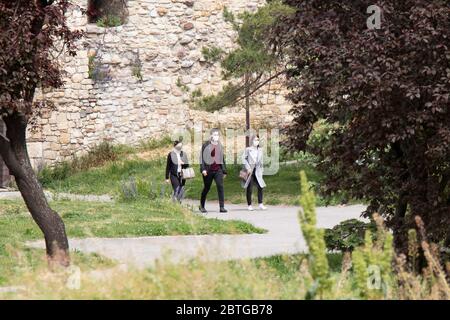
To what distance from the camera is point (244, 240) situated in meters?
16.9

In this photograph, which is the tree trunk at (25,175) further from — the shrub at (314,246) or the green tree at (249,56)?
the green tree at (249,56)

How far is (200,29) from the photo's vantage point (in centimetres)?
3219

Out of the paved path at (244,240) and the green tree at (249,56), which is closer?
the paved path at (244,240)

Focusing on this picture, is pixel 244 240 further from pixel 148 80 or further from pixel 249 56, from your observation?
pixel 148 80

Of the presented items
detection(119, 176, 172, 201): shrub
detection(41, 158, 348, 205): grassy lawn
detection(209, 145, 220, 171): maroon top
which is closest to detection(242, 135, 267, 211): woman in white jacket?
detection(209, 145, 220, 171): maroon top

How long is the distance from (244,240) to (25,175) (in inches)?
170

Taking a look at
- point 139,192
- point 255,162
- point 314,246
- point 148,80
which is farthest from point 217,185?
point 314,246

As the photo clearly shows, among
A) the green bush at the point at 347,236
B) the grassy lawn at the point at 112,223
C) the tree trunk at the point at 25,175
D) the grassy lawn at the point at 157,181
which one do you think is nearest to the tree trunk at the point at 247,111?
the grassy lawn at the point at 157,181

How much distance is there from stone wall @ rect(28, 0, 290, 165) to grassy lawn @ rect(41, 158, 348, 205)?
1.71 metres

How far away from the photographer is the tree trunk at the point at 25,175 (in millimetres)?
13477

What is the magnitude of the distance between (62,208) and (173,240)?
514 cm

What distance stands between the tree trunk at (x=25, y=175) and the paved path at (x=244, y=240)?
0.52 meters

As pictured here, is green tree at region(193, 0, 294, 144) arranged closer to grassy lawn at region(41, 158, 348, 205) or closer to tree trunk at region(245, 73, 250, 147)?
tree trunk at region(245, 73, 250, 147)
